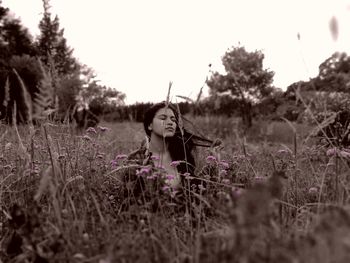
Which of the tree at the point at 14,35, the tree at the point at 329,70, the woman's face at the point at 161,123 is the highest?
the tree at the point at 14,35

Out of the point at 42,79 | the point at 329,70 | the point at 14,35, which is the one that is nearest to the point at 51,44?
the point at 42,79

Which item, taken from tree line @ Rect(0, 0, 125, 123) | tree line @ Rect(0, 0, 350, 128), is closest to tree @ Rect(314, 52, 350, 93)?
tree line @ Rect(0, 0, 350, 128)

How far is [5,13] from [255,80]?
2205 cm

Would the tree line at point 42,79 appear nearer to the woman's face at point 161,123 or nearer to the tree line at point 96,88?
the tree line at point 96,88

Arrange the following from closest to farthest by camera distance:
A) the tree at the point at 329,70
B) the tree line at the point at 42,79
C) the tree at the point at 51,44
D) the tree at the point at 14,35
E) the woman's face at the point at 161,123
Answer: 1. the tree line at the point at 42,79
2. the tree at the point at 329,70
3. the tree at the point at 51,44
4. the woman's face at the point at 161,123
5. the tree at the point at 14,35

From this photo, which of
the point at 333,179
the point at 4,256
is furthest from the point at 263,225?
the point at 4,256

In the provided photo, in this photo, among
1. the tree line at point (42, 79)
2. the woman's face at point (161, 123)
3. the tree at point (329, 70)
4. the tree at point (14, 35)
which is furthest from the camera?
the tree at point (14, 35)


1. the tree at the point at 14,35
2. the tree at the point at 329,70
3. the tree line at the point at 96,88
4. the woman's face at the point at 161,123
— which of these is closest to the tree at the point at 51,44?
the tree line at the point at 96,88

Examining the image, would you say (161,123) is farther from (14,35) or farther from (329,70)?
(14,35)

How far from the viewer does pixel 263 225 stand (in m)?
1.51

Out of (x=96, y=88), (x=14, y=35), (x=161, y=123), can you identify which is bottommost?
(x=161, y=123)

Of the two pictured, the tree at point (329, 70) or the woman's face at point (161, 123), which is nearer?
the tree at point (329, 70)

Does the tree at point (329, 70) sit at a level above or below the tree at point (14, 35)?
below

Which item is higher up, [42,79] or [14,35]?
[14,35]
